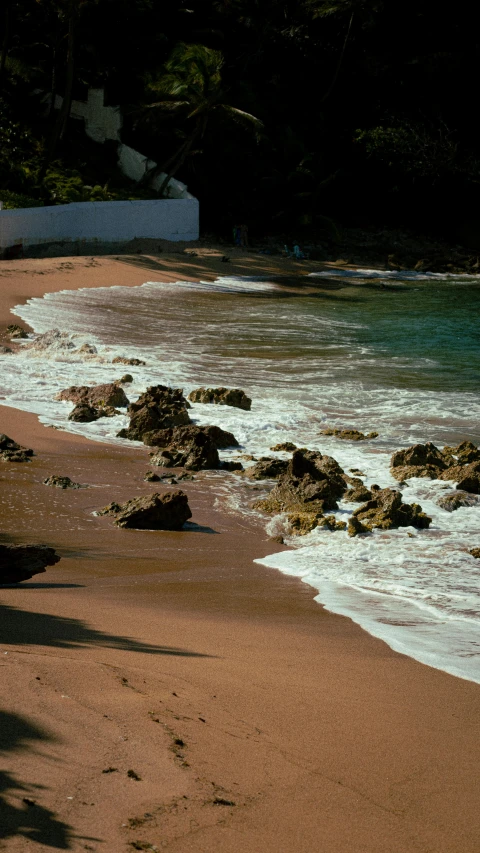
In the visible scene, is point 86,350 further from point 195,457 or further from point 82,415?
point 195,457

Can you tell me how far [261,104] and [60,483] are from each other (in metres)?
33.9

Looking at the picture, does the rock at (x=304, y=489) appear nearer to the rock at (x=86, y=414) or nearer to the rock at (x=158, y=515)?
the rock at (x=158, y=515)

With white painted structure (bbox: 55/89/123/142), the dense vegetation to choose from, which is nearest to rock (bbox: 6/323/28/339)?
the dense vegetation

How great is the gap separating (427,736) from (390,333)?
732 inches

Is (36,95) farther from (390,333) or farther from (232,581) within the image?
(232,581)

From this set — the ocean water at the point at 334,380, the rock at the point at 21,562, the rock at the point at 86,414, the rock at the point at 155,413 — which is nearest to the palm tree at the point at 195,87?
the ocean water at the point at 334,380

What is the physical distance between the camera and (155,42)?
36.8m

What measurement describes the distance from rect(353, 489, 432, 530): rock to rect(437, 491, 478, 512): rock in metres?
0.49

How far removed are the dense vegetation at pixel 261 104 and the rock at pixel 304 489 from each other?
23345mm

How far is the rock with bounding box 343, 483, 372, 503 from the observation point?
30.8ft

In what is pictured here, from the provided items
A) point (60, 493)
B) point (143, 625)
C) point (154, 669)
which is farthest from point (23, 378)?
point (154, 669)

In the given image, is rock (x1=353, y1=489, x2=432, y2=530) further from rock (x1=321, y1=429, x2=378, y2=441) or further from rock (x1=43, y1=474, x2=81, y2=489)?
rock (x1=321, y1=429, x2=378, y2=441)

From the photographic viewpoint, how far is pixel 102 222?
3158 centimetres

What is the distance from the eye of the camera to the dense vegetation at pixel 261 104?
1342 inches
